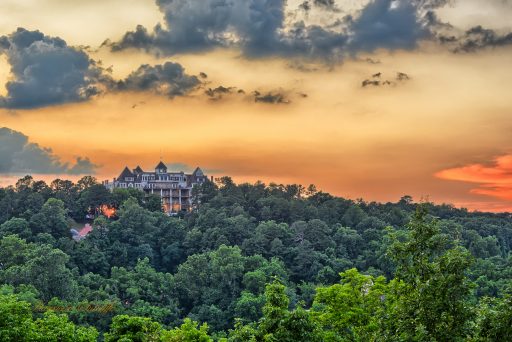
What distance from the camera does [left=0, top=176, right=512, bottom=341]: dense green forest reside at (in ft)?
38.1

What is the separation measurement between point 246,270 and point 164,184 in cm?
3803

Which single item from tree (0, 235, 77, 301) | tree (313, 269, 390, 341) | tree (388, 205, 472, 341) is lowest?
tree (0, 235, 77, 301)

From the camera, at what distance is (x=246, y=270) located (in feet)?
164

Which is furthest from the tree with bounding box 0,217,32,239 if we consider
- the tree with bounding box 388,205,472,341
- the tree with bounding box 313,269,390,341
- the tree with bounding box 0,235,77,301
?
the tree with bounding box 388,205,472,341

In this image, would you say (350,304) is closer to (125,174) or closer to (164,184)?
(164,184)

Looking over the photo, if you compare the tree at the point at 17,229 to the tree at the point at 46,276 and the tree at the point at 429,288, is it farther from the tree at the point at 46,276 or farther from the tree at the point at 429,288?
the tree at the point at 429,288

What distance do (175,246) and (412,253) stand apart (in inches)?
1899

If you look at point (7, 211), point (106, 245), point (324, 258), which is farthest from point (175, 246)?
point (7, 211)

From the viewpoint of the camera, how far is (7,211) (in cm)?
6103

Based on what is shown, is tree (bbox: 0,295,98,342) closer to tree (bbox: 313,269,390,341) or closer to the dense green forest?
the dense green forest

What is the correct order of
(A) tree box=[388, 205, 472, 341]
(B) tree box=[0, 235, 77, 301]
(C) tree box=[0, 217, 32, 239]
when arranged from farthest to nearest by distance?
(C) tree box=[0, 217, 32, 239], (B) tree box=[0, 235, 77, 301], (A) tree box=[388, 205, 472, 341]

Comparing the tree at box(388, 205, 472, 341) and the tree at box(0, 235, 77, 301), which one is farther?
the tree at box(0, 235, 77, 301)

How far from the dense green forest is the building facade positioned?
744 cm

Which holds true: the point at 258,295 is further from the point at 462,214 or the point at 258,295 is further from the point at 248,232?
the point at 462,214
